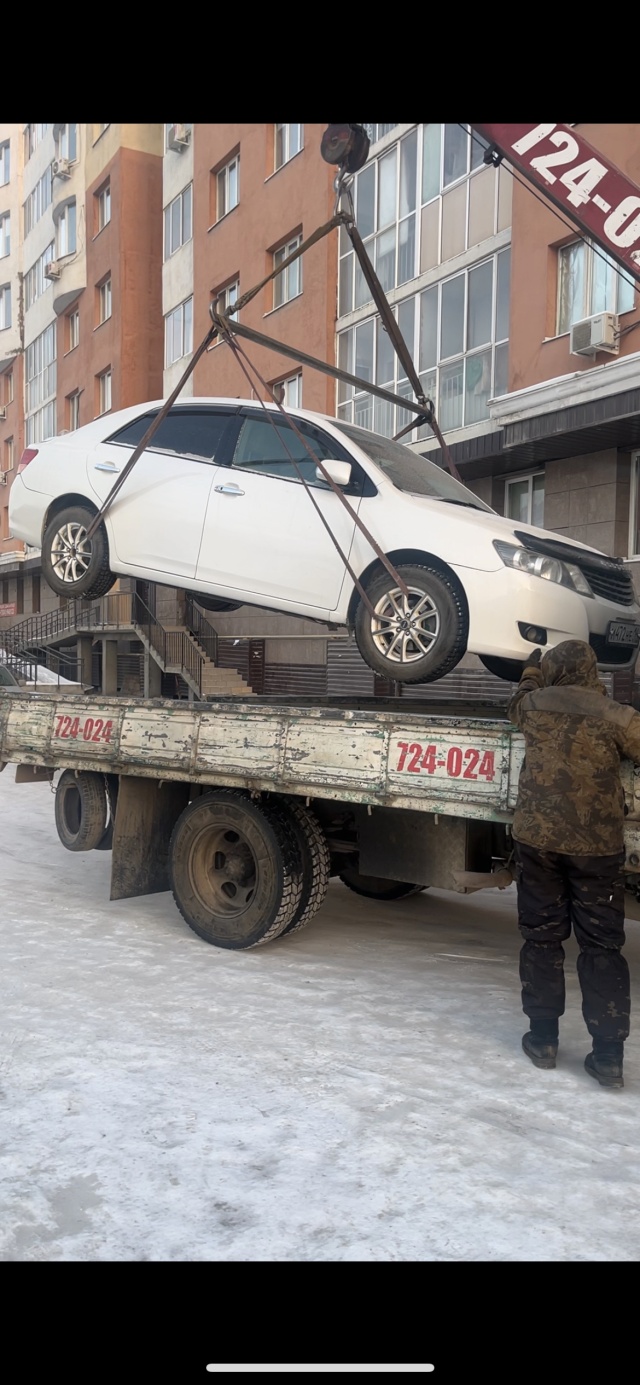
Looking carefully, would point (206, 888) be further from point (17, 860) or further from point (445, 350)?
point (445, 350)

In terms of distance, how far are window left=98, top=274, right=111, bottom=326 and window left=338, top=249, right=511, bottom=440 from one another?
13.6 m

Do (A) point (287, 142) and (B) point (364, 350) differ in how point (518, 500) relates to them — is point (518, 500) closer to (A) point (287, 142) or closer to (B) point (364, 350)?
(B) point (364, 350)

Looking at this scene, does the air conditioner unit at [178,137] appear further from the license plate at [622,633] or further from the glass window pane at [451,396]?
the license plate at [622,633]

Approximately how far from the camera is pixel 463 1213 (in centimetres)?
304

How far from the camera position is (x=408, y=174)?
55.2ft

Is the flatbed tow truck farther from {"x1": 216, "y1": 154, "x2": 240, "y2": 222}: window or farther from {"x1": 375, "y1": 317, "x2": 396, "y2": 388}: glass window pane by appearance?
{"x1": 216, "y1": 154, "x2": 240, "y2": 222}: window

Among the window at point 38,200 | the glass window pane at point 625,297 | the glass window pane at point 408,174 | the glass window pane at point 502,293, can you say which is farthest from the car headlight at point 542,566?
the window at point 38,200

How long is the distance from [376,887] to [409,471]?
2881mm

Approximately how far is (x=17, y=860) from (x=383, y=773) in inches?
181

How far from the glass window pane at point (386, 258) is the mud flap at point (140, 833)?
12.9 m

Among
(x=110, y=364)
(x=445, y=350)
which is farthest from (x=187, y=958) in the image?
(x=110, y=364)

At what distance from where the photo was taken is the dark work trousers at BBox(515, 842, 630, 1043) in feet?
13.3

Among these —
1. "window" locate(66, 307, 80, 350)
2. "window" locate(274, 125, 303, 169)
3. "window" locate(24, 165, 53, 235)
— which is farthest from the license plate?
"window" locate(24, 165, 53, 235)
